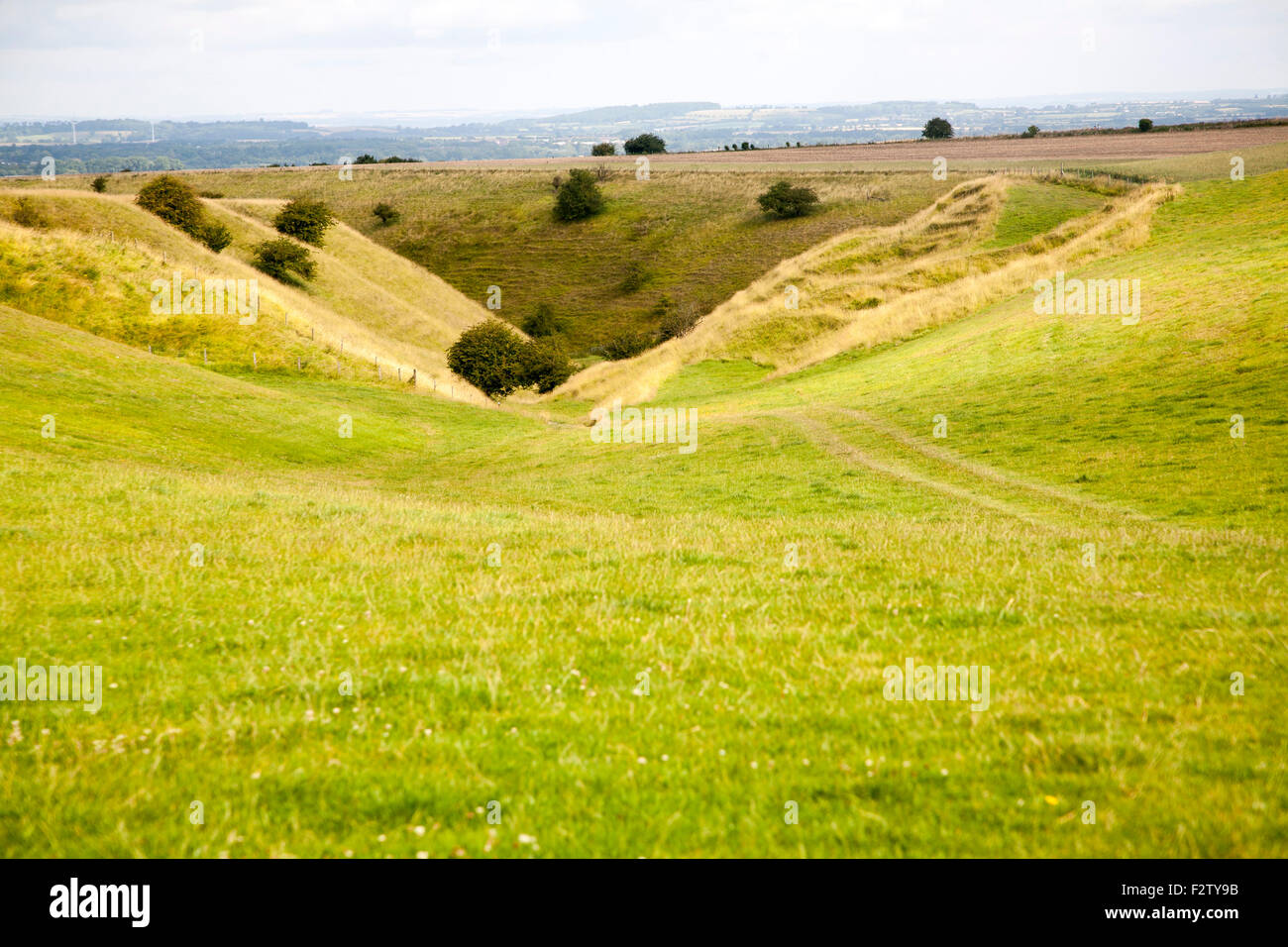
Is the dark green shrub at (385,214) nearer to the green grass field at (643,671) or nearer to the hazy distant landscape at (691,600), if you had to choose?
the hazy distant landscape at (691,600)

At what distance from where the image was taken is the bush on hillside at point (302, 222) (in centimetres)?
10300

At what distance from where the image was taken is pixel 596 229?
431ft

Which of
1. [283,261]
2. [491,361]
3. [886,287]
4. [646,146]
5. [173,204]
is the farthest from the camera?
[646,146]

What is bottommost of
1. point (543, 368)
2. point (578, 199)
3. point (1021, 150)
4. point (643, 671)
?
point (643, 671)

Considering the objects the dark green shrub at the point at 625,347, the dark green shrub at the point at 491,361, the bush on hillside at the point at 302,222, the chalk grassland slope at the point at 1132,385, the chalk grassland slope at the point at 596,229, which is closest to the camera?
the chalk grassland slope at the point at 1132,385

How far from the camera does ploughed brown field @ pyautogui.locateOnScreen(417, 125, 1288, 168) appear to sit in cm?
10719

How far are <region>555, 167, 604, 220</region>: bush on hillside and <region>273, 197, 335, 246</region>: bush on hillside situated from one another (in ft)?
136

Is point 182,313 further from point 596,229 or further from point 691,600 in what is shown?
point 596,229

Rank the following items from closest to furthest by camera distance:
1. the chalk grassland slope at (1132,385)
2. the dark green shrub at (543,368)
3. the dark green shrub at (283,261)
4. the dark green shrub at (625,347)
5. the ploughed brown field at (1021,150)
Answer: the chalk grassland slope at (1132,385)
the dark green shrub at (543,368)
the dark green shrub at (283,261)
the dark green shrub at (625,347)
the ploughed brown field at (1021,150)

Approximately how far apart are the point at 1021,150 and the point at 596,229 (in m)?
68.8

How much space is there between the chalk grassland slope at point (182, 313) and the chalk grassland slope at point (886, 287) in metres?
18.8

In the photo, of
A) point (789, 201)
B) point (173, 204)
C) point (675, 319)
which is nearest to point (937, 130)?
point (789, 201)

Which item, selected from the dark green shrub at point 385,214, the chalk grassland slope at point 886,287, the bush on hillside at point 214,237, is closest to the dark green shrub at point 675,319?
the chalk grassland slope at point 886,287
